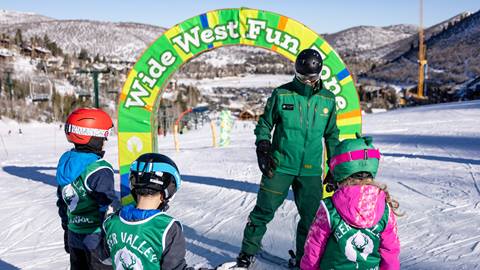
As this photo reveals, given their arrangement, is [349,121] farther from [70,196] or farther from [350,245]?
[70,196]

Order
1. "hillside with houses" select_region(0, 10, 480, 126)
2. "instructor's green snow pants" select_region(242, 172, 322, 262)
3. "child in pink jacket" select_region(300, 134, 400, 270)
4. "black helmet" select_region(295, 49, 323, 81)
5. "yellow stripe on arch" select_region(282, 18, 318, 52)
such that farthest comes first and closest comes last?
"hillside with houses" select_region(0, 10, 480, 126) < "yellow stripe on arch" select_region(282, 18, 318, 52) < "instructor's green snow pants" select_region(242, 172, 322, 262) < "black helmet" select_region(295, 49, 323, 81) < "child in pink jacket" select_region(300, 134, 400, 270)

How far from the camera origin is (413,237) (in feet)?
15.5

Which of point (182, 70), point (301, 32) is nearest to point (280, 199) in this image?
point (301, 32)

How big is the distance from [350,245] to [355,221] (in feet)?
0.55

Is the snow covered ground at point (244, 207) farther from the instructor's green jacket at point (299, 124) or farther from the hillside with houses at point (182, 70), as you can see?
the hillside with houses at point (182, 70)

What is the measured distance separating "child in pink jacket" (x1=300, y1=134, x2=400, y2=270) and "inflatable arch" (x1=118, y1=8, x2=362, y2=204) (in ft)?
12.7

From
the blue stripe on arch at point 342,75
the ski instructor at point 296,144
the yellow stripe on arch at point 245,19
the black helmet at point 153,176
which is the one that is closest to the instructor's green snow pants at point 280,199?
the ski instructor at point 296,144

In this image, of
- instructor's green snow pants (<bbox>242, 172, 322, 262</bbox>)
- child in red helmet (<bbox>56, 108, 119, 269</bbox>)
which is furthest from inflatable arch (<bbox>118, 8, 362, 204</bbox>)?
child in red helmet (<bbox>56, 108, 119, 269</bbox>)

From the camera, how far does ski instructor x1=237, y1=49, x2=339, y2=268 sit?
3.66 metres

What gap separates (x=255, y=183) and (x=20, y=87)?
66115 millimetres

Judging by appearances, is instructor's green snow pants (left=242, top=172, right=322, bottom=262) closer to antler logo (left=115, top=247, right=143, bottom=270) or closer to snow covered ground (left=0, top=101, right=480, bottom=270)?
snow covered ground (left=0, top=101, right=480, bottom=270)

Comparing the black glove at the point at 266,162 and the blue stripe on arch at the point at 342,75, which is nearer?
the black glove at the point at 266,162

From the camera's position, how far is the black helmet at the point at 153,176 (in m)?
2.05

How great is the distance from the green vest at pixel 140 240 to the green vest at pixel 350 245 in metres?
0.87
